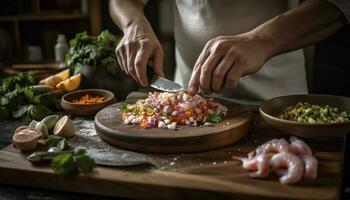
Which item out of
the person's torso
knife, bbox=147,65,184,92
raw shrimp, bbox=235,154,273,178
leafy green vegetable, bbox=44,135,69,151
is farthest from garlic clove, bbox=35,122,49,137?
the person's torso

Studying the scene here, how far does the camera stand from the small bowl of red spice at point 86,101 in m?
1.67

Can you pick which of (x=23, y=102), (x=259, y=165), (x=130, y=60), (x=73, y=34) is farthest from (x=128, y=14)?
(x=73, y=34)

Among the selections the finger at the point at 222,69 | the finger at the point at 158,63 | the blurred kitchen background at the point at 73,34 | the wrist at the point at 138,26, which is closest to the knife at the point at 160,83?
the finger at the point at 158,63

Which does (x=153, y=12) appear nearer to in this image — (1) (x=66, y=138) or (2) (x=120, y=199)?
(1) (x=66, y=138)

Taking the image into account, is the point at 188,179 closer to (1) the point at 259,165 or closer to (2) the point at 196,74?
(1) the point at 259,165

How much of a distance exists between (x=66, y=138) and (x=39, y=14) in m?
1.60

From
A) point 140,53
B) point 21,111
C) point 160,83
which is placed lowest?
point 21,111

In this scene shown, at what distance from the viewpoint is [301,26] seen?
1539mm

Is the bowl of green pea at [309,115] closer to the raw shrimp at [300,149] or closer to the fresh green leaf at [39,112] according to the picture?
the raw shrimp at [300,149]

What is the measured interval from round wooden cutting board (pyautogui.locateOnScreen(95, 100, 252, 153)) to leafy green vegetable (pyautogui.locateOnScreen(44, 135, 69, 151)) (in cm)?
11

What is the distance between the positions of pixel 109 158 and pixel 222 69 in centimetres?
40

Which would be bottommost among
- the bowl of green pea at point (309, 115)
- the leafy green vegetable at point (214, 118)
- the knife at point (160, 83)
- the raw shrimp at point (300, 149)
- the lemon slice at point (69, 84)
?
the lemon slice at point (69, 84)

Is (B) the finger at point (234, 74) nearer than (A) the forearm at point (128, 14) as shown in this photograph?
Yes

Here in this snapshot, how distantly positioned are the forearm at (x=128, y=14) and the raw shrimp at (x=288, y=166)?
2.39ft
